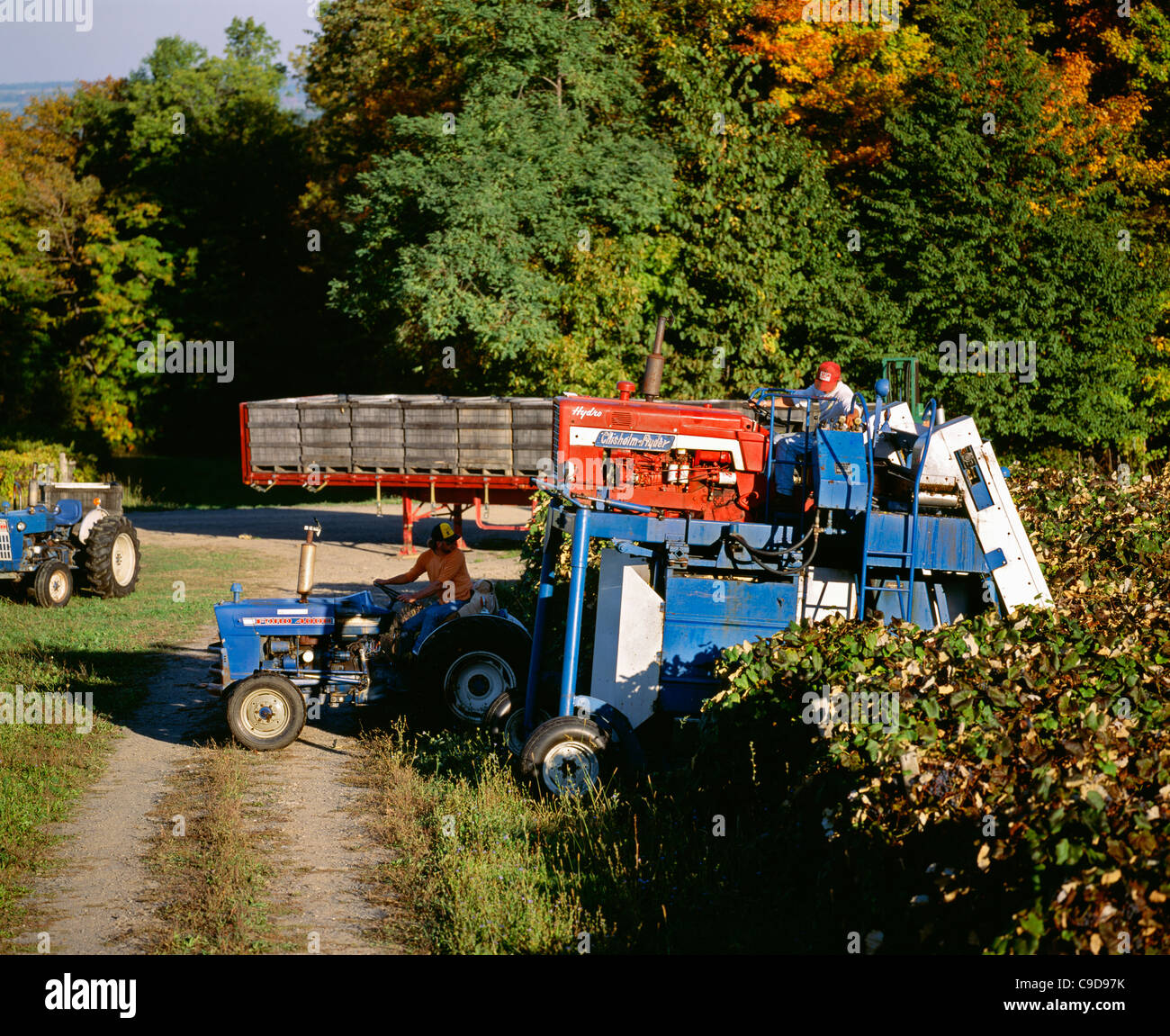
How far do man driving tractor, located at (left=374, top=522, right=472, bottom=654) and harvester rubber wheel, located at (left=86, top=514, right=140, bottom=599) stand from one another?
858 centimetres

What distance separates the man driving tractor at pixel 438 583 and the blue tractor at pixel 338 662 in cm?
14

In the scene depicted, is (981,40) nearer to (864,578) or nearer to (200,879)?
(864,578)

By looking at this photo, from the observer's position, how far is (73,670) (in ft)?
42.6

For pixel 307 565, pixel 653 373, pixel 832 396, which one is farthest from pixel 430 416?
pixel 832 396

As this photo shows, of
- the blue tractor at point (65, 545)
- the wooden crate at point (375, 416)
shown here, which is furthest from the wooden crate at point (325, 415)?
the blue tractor at point (65, 545)

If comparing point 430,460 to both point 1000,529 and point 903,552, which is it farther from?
point 1000,529

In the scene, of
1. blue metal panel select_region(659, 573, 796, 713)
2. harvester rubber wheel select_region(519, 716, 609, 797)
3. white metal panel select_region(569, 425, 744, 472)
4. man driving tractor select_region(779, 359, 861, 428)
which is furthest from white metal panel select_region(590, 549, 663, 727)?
white metal panel select_region(569, 425, 744, 472)

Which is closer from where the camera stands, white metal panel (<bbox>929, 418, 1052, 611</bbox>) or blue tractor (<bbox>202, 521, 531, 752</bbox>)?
white metal panel (<bbox>929, 418, 1052, 611</bbox>)

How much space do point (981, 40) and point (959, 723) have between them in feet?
85.7

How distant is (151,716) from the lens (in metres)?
11.4

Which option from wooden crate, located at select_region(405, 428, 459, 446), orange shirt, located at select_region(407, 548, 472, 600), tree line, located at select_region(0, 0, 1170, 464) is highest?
tree line, located at select_region(0, 0, 1170, 464)

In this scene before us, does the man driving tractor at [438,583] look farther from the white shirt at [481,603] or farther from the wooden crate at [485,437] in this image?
the wooden crate at [485,437]

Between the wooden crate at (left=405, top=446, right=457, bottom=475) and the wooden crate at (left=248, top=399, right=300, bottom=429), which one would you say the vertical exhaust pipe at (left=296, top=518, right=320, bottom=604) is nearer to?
the wooden crate at (left=405, top=446, right=457, bottom=475)

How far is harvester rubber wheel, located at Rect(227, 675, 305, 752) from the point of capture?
9.84 meters
